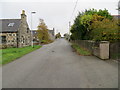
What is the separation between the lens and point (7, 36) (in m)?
23.2

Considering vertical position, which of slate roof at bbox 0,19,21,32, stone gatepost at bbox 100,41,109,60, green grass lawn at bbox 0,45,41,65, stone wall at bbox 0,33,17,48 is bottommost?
green grass lawn at bbox 0,45,41,65

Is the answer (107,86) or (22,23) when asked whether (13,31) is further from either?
(107,86)

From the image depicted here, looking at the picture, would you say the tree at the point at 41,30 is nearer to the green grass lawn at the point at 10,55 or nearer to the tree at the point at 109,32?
the green grass lawn at the point at 10,55

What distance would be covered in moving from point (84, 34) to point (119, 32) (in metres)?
10.5

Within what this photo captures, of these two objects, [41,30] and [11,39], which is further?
[41,30]

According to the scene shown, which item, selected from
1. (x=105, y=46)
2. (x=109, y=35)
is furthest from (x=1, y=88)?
(x=109, y=35)

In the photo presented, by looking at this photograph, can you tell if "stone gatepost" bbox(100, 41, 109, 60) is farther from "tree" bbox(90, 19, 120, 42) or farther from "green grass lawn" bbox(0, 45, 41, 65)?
"green grass lawn" bbox(0, 45, 41, 65)

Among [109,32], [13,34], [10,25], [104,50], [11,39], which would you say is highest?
[10,25]

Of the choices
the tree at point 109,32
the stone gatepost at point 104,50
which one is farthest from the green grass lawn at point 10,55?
the tree at point 109,32

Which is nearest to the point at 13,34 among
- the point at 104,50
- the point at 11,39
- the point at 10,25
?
the point at 11,39

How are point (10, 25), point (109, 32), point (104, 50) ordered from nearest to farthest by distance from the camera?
1. point (104, 50)
2. point (109, 32)
3. point (10, 25)

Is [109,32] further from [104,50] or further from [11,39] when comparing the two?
[11,39]

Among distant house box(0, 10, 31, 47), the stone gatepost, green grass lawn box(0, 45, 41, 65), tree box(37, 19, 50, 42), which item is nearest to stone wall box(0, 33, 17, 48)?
distant house box(0, 10, 31, 47)

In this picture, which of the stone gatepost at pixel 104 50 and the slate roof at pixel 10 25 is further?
the slate roof at pixel 10 25
